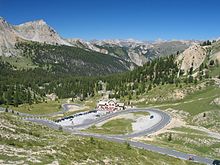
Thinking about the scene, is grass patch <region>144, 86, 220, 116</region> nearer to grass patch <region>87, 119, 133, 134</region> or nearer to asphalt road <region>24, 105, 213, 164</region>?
asphalt road <region>24, 105, 213, 164</region>

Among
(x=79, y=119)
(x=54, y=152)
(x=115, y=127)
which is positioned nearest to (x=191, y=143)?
(x=115, y=127)

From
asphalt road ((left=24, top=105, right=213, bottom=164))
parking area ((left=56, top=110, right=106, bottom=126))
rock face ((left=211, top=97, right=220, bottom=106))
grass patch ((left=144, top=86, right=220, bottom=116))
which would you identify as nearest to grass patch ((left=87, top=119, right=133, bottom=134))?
asphalt road ((left=24, top=105, right=213, bottom=164))

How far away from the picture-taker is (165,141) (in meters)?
126

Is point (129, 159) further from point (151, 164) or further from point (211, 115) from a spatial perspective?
point (211, 115)

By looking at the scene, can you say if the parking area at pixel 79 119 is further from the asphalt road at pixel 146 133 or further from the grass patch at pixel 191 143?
the grass patch at pixel 191 143

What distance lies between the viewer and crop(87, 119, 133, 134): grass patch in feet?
467

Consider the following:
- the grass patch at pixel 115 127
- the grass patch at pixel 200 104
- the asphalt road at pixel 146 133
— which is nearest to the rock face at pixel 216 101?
the grass patch at pixel 200 104

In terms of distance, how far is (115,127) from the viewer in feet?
502

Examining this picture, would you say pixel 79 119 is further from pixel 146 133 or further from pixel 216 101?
pixel 216 101

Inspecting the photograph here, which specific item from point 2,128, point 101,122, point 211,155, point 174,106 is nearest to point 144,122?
point 101,122

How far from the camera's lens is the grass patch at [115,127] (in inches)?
5598

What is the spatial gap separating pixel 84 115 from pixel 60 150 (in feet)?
482

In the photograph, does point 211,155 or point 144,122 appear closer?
point 211,155

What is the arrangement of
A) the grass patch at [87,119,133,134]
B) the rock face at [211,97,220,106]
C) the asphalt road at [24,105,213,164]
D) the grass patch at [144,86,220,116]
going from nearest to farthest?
the asphalt road at [24,105,213,164]
the grass patch at [87,119,133,134]
the grass patch at [144,86,220,116]
the rock face at [211,97,220,106]
